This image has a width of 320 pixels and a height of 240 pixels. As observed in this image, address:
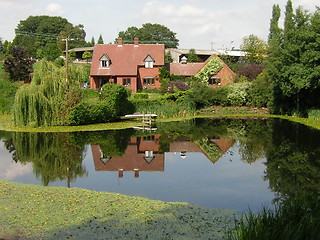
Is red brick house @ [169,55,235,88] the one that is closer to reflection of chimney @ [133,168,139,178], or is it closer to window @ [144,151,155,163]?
window @ [144,151,155,163]

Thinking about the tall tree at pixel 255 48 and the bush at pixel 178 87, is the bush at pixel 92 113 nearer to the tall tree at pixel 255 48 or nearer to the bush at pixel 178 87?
the bush at pixel 178 87

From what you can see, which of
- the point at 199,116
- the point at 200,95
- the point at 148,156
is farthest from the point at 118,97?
the point at 148,156

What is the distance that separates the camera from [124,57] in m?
52.1

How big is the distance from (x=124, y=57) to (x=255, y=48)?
980 inches

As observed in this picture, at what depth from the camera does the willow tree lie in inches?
1082

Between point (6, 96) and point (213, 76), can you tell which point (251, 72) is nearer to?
point (213, 76)

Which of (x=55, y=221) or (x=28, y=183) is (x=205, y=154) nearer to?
(x=28, y=183)

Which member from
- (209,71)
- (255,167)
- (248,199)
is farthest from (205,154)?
(209,71)

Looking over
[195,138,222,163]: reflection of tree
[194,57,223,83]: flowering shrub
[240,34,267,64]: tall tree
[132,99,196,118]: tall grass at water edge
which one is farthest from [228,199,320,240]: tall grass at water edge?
[240,34,267,64]: tall tree

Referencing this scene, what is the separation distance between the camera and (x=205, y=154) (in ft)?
66.3

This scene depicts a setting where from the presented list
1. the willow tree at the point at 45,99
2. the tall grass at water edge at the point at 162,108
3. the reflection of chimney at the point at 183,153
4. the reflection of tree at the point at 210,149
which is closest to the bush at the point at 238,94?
the tall grass at water edge at the point at 162,108

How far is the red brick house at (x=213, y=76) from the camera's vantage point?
52.8 metres

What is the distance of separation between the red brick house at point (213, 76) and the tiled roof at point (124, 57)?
346cm

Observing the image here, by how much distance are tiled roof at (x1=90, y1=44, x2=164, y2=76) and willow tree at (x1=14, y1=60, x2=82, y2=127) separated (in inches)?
830
